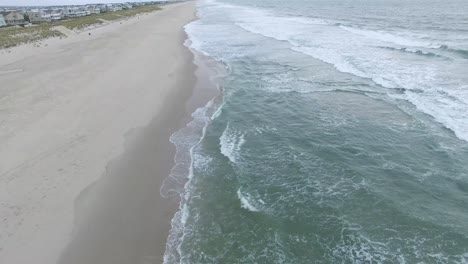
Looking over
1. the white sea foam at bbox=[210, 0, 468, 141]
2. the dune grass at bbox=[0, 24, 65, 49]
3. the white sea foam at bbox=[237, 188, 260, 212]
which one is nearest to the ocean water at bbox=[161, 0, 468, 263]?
the white sea foam at bbox=[237, 188, 260, 212]

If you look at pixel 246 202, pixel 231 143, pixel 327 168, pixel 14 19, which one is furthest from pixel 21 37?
pixel 14 19

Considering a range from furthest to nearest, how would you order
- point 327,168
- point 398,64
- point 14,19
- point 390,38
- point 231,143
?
point 14,19 < point 390,38 < point 398,64 < point 231,143 < point 327,168

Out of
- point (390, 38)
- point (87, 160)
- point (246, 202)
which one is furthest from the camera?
point (390, 38)

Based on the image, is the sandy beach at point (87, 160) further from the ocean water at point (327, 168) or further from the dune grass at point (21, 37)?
the dune grass at point (21, 37)

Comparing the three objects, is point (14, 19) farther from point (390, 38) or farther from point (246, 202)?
point (246, 202)

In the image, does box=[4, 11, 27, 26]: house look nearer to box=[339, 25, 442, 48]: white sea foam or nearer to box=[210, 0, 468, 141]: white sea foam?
box=[210, 0, 468, 141]: white sea foam

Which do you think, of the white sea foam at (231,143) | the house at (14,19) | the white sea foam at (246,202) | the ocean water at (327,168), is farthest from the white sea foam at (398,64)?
the house at (14,19)

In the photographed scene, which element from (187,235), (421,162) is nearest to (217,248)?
(187,235)
